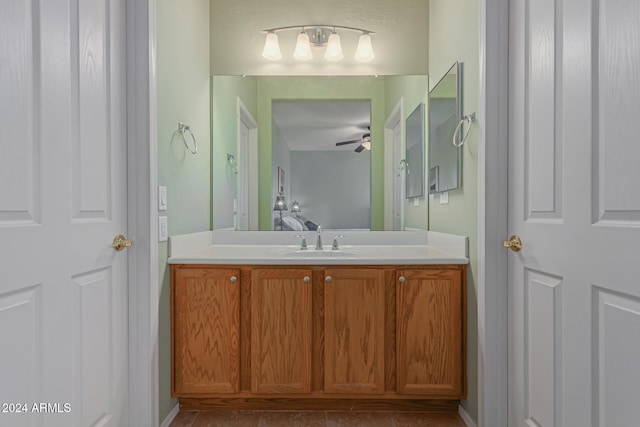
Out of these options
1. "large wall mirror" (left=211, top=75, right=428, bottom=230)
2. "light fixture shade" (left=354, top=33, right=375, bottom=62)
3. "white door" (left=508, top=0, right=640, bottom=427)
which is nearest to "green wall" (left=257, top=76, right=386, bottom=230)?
"large wall mirror" (left=211, top=75, right=428, bottom=230)

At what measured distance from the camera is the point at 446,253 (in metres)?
2.21

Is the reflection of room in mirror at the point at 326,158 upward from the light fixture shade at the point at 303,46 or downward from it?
downward

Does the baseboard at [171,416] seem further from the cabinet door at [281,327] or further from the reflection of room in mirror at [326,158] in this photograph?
the reflection of room in mirror at [326,158]

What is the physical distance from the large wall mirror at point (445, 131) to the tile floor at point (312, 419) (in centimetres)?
116

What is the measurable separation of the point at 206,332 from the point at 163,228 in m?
0.54

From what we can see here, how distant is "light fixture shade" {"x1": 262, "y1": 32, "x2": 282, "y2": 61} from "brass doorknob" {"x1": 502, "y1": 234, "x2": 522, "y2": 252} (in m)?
1.78

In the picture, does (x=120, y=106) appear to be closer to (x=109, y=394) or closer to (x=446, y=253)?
(x=109, y=394)

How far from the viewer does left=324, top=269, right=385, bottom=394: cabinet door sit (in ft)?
6.48

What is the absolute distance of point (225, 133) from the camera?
263cm

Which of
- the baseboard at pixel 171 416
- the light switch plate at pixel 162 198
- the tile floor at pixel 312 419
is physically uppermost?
the light switch plate at pixel 162 198

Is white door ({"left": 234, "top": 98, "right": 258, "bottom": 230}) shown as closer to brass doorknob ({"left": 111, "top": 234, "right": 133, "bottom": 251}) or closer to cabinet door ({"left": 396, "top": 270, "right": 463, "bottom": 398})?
brass doorknob ({"left": 111, "top": 234, "right": 133, "bottom": 251})

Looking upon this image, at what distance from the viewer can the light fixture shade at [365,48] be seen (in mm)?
2596

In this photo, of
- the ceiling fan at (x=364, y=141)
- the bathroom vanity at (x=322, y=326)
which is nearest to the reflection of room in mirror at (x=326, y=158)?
the ceiling fan at (x=364, y=141)

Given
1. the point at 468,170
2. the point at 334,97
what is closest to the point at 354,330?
the point at 468,170
